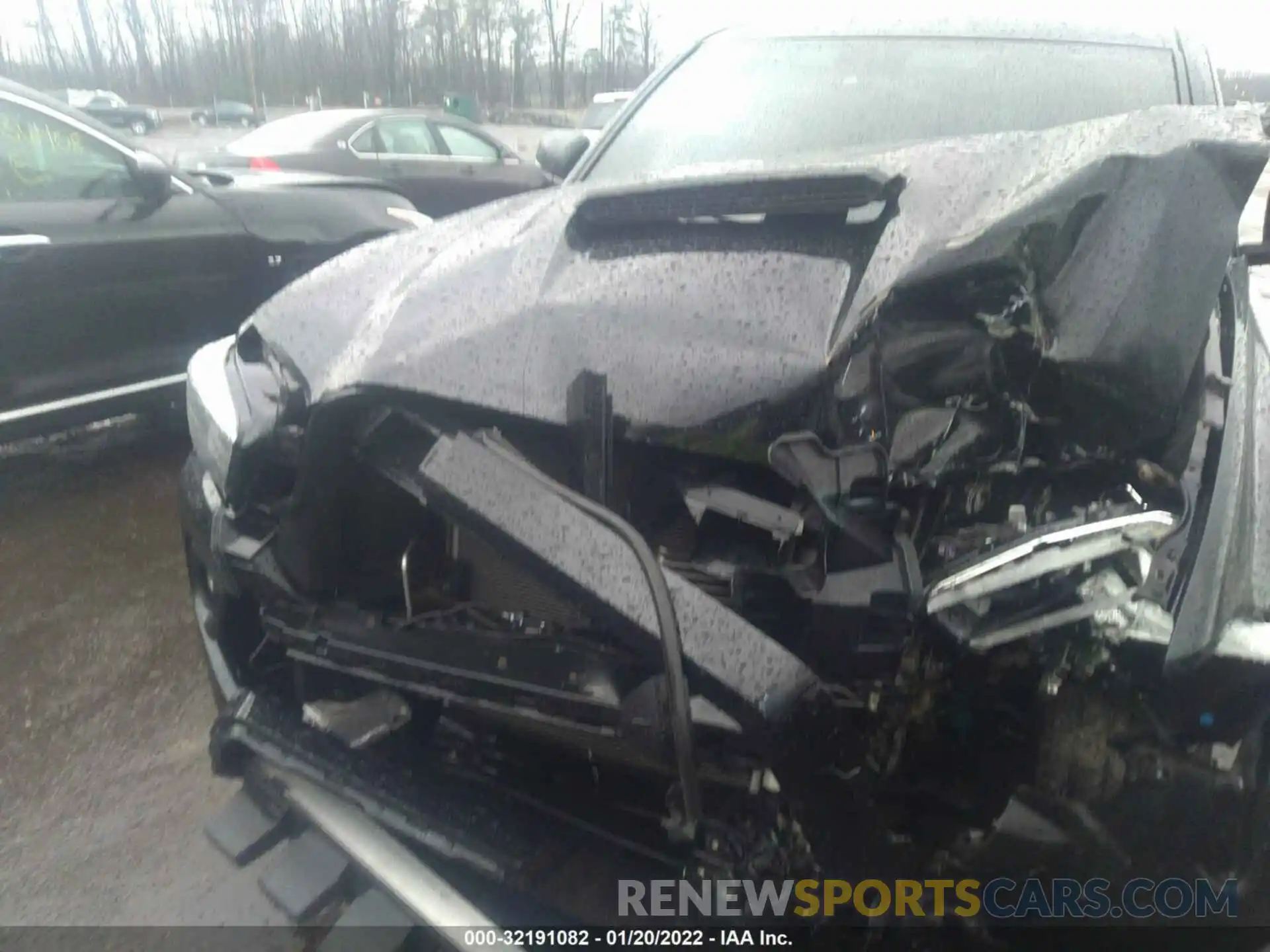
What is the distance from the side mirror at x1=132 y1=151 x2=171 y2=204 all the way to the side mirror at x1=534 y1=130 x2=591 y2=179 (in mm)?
1789

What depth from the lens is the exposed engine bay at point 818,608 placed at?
1192 mm

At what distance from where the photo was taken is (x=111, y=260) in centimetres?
384

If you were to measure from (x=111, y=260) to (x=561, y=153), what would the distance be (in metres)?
2.00

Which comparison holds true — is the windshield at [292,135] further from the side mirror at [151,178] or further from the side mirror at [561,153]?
the side mirror at [561,153]

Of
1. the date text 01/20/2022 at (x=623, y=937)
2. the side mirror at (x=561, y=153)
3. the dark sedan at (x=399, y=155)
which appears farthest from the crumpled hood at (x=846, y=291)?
the dark sedan at (x=399, y=155)

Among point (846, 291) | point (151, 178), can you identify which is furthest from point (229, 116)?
point (846, 291)

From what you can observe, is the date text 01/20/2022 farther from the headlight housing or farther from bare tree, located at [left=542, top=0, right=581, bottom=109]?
bare tree, located at [left=542, top=0, right=581, bottom=109]

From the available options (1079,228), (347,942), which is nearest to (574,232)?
(1079,228)

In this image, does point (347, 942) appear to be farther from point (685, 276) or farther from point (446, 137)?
point (446, 137)

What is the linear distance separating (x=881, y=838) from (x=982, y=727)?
208 millimetres

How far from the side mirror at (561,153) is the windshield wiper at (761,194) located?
152 centimetres

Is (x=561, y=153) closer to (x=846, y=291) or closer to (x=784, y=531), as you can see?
(x=846, y=291)

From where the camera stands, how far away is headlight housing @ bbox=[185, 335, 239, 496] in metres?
1.82

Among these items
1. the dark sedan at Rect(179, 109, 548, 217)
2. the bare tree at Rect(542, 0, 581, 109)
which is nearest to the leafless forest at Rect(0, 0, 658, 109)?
the bare tree at Rect(542, 0, 581, 109)
